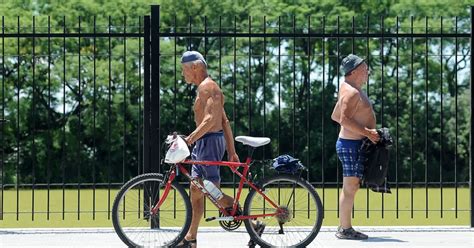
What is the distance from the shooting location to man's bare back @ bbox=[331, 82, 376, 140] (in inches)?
324

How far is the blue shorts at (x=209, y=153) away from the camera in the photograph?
7.38 m

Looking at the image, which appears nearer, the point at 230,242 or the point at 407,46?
the point at 230,242

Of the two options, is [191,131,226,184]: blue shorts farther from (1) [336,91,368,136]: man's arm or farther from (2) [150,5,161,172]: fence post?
(2) [150,5,161,172]: fence post

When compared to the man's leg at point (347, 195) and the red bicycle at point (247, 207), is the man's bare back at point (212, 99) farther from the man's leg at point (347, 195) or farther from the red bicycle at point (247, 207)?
the man's leg at point (347, 195)

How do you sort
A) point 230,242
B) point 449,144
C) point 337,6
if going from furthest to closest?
point 337,6
point 449,144
point 230,242

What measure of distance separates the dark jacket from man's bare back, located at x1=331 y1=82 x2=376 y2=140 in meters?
0.11

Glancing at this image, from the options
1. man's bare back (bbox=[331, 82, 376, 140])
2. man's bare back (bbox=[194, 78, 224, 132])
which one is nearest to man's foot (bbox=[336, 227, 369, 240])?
man's bare back (bbox=[331, 82, 376, 140])

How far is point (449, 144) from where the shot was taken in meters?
28.5

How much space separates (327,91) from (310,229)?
19.3 metres

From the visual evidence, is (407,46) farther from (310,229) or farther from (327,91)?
(310,229)

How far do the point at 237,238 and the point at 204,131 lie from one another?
1626 mm

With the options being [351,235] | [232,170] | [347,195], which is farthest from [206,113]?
[351,235]

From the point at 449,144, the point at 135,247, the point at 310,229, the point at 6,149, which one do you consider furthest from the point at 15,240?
the point at 449,144

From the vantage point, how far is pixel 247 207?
7430 mm
